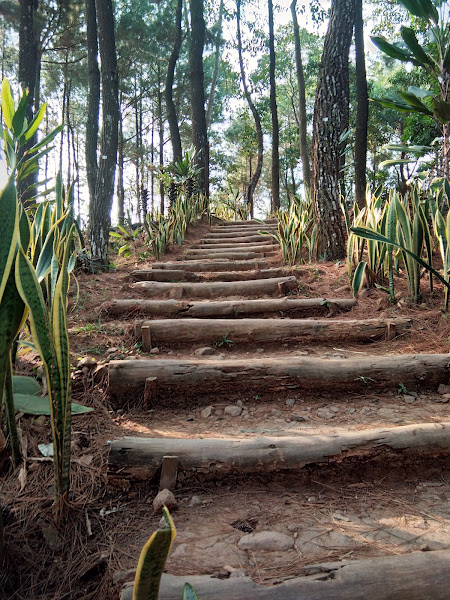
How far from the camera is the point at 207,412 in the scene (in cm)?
165

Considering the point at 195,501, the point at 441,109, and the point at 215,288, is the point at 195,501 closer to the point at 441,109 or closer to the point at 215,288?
the point at 215,288

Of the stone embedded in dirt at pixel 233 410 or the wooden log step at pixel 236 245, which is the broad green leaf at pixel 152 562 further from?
the wooden log step at pixel 236 245

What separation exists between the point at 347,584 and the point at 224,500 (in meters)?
0.45

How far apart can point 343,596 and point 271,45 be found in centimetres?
1189

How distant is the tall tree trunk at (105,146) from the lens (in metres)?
3.90

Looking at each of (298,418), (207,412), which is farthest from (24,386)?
(298,418)

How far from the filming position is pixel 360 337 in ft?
7.24

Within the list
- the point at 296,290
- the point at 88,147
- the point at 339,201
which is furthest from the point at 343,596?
the point at 88,147

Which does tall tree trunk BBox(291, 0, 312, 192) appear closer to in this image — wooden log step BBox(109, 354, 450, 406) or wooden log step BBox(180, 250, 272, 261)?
wooden log step BBox(180, 250, 272, 261)

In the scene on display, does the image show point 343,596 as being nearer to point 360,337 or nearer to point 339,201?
point 360,337

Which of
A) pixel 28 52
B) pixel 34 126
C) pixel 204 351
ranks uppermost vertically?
pixel 28 52

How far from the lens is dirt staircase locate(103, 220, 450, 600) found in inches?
34.9

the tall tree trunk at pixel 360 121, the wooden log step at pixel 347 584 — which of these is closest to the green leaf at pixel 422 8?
the wooden log step at pixel 347 584

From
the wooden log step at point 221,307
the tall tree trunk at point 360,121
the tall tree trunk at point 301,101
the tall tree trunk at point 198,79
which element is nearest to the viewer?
the wooden log step at point 221,307
